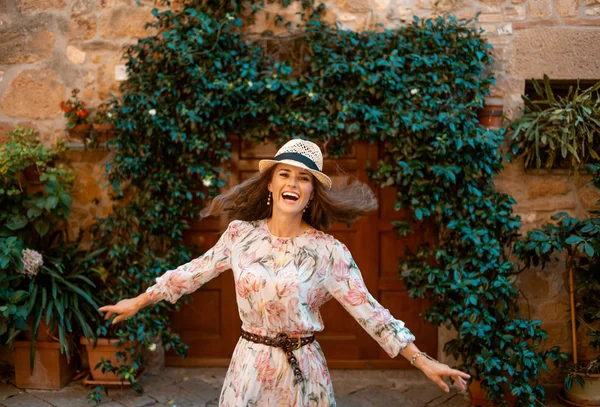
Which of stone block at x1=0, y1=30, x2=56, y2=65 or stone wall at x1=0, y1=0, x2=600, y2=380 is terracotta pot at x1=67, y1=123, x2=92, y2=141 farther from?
stone block at x1=0, y1=30, x2=56, y2=65

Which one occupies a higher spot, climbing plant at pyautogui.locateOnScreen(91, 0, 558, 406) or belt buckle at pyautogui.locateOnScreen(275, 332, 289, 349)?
climbing plant at pyautogui.locateOnScreen(91, 0, 558, 406)

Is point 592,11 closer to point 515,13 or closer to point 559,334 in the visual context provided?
point 515,13

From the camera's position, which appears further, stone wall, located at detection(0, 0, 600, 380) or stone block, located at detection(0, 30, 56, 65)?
stone block, located at detection(0, 30, 56, 65)

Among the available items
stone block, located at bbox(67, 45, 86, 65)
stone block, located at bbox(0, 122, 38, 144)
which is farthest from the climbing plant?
stone block, located at bbox(0, 122, 38, 144)

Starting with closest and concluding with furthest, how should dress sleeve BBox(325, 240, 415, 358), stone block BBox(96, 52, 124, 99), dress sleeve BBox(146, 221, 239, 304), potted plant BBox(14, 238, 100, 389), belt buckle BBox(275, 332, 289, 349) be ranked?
dress sleeve BBox(325, 240, 415, 358), belt buckle BBox(275, 332, 289, 349), dress sleeve BBox(146, 221, 239, 304), potted plant BBox(14, 238, 100, 389), stone block BBox(96, 52, 124, 99)

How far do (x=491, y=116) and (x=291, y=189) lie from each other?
2247 millimetres

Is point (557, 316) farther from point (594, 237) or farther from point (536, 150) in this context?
point (536, 150)

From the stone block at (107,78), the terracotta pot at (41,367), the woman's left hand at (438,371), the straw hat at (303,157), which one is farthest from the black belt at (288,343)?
the stone block at (107,78)

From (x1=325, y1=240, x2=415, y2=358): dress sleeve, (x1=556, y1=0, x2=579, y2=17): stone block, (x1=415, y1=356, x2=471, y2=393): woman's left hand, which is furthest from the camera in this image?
(x1=556, y1=0, x2=579, y2=17): stone block

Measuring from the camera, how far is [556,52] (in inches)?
159

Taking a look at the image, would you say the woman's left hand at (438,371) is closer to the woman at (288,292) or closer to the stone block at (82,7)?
the woman at (288,292)

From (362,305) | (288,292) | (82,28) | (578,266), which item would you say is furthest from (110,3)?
(578,266)

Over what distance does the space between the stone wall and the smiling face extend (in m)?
2.20

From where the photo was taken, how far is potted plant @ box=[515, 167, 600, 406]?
12.0ft
